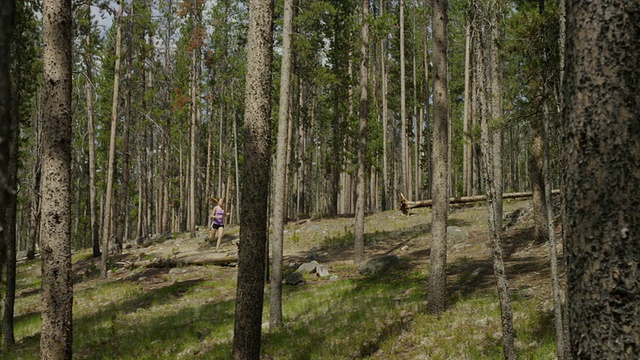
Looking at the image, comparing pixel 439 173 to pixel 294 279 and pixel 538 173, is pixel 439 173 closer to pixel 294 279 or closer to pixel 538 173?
pixel 538 173

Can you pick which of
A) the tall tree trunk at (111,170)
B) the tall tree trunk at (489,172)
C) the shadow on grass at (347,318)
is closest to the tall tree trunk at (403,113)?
the tall tree trunk at (111,170)

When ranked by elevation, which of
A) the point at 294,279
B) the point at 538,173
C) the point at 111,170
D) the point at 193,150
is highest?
the point at 193,150

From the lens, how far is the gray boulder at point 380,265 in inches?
584

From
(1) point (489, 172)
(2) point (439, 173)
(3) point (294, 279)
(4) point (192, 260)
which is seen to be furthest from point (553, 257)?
(4) point (192, 260)

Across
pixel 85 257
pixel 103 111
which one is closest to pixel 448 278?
pixel 85 257

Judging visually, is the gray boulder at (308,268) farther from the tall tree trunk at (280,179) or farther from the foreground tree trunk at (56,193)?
the foreground tree trunk at (56,193)

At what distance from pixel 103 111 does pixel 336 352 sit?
31244 mm

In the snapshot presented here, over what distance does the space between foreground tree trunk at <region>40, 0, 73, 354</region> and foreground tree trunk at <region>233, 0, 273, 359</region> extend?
7.69 feet

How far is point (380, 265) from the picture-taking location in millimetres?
15008

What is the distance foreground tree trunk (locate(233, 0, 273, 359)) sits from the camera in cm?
634

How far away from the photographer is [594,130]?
2.67m

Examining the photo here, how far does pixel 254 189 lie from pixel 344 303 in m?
6.41

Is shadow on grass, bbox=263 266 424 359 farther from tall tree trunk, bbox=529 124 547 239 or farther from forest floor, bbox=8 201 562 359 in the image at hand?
tall tree trunk, bbox=529 124 547 239

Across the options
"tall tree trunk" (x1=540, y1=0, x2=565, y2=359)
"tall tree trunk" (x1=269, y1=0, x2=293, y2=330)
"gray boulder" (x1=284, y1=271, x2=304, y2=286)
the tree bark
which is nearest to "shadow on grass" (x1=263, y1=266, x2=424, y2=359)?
"tall tree trunk" (x1=269, y1=0, x2=293, y2=330)
